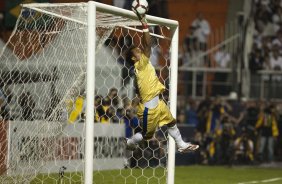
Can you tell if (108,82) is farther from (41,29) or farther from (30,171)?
(30,171)

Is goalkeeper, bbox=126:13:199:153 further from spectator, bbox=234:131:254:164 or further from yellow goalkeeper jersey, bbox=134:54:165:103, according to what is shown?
spectator, bbox=234:131:254:164

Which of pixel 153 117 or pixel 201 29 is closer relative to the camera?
pixel 153 117

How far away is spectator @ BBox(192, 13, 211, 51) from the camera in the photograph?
20.8m

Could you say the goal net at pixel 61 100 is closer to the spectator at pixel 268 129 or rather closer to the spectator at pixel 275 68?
the spectator at pixel 268 129

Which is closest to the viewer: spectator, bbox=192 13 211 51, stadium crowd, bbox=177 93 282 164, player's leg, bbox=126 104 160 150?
A: player's leg, bbox=126 104 160 150

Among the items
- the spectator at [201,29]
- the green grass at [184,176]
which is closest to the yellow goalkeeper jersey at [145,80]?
the green grass at [184,176]

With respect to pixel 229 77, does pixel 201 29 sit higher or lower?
higher

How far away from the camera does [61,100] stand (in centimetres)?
1034

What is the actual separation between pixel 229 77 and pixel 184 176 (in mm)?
6941

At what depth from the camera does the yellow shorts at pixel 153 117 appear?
948 cm

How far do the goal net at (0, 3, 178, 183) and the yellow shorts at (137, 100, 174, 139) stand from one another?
0.84 metres

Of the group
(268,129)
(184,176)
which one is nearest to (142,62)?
(184,176)

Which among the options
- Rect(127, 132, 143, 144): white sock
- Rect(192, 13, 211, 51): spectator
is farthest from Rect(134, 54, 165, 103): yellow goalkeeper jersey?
Rect(192, 13, 211, 51): spectator

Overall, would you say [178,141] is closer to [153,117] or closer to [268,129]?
[153,117]
